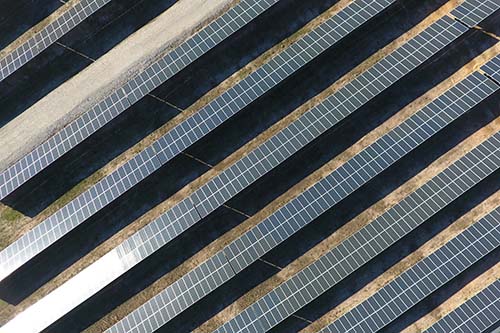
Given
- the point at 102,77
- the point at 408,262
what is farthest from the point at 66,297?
the point at 408,262

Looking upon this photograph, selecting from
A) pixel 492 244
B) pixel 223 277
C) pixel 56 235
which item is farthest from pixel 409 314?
pixel 56 235

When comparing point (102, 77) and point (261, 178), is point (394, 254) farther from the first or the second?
point (102, 77)

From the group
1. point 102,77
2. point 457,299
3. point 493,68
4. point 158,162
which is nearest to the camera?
point 457,299

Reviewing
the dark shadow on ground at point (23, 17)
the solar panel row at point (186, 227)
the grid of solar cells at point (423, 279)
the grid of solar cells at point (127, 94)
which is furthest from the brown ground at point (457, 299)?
the dark shadow on ground at point (23, 17)

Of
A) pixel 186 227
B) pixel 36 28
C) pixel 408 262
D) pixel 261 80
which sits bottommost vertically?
pixel 408 262

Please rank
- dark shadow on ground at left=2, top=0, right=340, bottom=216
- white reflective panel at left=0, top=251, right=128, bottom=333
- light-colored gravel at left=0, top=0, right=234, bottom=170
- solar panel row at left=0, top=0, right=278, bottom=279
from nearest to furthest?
1. white reflective panel at left=0, top=251, right=128, bottom=333
2. solar panel row at left=0, top=0, right=278, bottom=279
3. dark shadow on ground at left=2, top=0, right=340, bottom=216
4. light-colored gravel at left=0, top=0, right=234, bottom=170

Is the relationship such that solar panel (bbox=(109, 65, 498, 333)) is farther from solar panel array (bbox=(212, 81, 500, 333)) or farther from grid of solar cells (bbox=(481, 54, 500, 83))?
grid of solar cells (bbox=(481, 54, 500, 83))

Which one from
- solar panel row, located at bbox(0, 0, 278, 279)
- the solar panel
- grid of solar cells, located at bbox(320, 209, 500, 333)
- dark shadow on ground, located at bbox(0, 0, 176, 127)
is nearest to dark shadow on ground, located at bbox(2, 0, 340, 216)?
solar panel row, located at bbox(0, 0, 278, 279)
